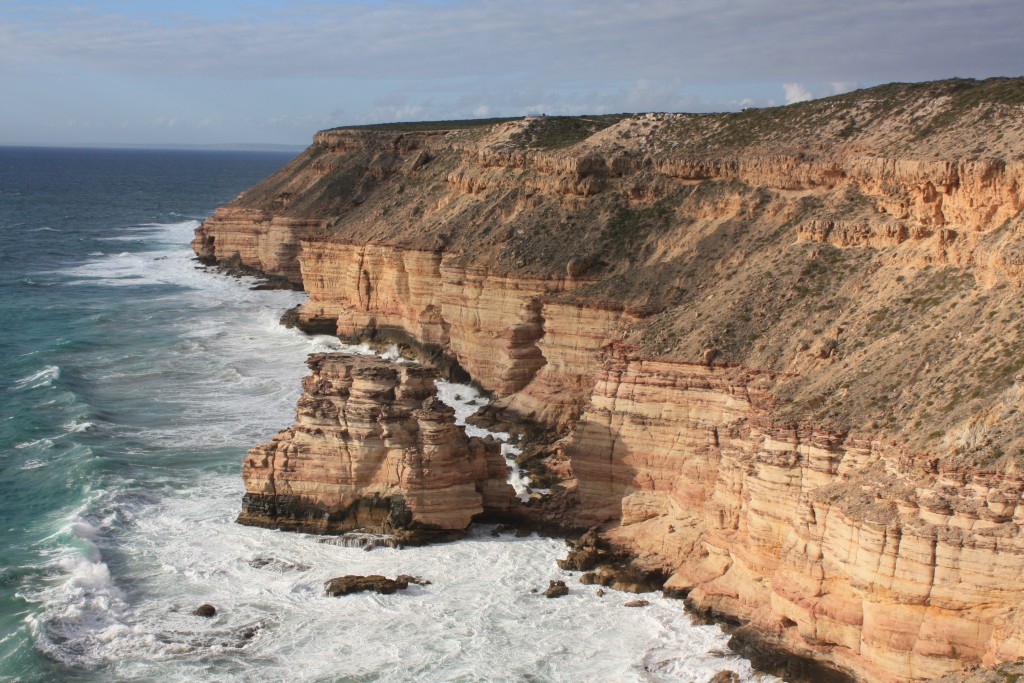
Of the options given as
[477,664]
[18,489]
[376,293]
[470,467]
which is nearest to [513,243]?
[376,293]

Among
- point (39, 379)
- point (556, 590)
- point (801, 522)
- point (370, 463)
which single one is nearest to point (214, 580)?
point (370, 463)

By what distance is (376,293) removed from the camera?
58.7m

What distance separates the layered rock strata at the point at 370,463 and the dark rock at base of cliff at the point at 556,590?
434cm

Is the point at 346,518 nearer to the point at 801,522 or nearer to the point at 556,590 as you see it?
the point at 556,590

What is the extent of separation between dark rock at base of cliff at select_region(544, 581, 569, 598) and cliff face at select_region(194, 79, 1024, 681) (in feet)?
8.82

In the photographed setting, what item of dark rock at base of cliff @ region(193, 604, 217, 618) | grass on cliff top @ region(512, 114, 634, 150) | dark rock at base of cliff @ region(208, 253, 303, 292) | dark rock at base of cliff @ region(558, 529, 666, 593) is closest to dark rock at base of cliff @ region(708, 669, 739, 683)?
dark rock at base of cliff @ region(558, 529, 666, 593)

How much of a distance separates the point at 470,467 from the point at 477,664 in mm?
7881

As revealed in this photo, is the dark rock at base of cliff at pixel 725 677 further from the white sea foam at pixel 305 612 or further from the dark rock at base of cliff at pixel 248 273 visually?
the dark rock at base of cliff at pixel 248 273

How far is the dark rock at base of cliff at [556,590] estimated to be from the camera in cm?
2942

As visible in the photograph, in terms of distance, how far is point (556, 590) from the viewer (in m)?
29.5

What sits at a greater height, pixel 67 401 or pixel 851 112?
pixel 851 112

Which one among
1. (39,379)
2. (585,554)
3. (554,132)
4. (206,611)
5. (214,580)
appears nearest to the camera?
(206,611)

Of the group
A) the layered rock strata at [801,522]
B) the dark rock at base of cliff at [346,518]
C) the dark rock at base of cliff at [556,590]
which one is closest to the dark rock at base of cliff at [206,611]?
the dark rock at base of cliff at [346,518]

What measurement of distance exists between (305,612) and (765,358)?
14.8 meters
